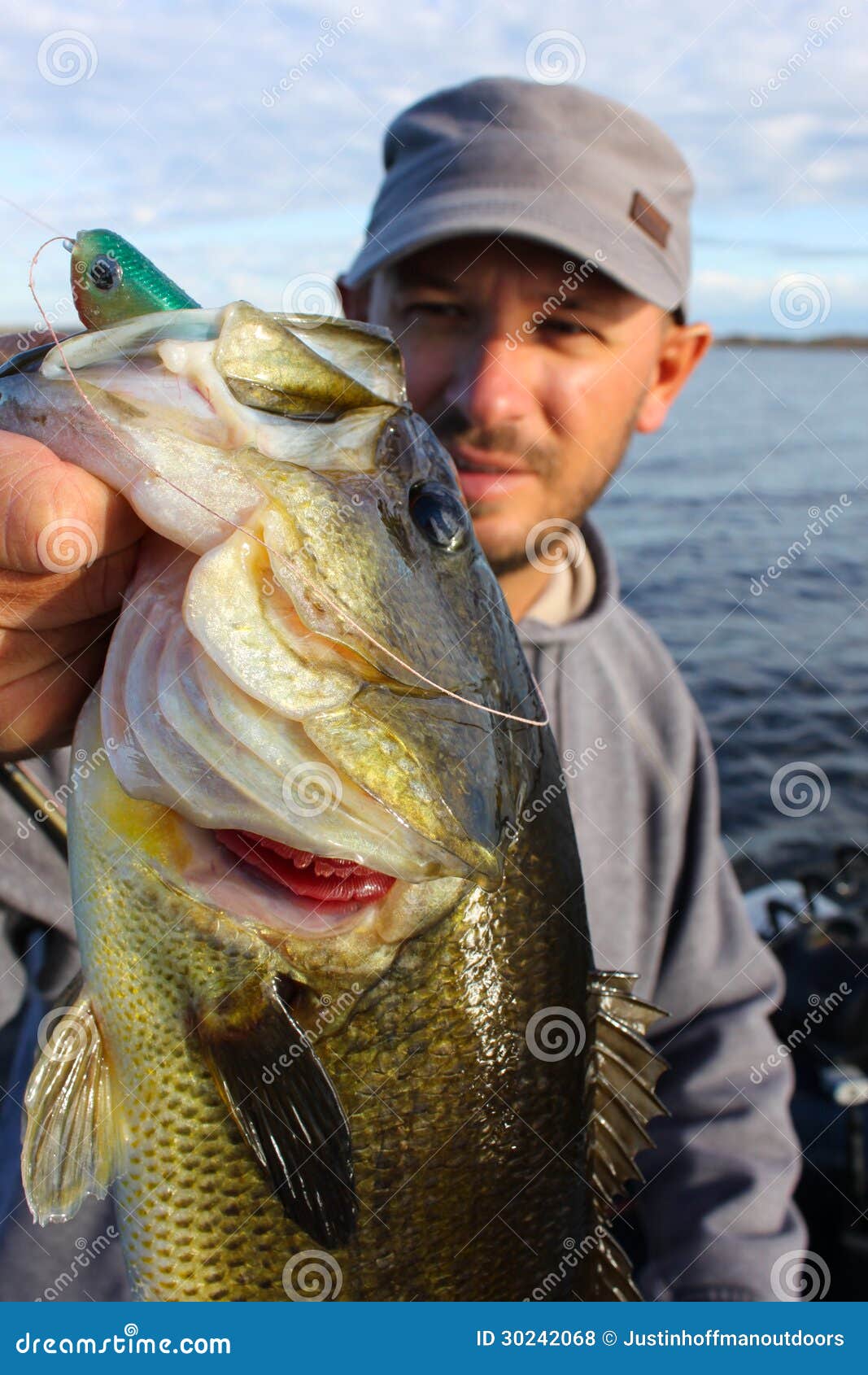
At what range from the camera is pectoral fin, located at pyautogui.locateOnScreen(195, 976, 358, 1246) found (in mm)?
1398

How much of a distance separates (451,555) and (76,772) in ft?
2.01

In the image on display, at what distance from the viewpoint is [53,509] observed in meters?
1.23

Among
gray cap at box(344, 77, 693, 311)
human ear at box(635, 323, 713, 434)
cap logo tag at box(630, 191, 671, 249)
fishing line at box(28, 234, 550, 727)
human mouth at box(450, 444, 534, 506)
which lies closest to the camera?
fishing line at box(28, 234, 550, 727)

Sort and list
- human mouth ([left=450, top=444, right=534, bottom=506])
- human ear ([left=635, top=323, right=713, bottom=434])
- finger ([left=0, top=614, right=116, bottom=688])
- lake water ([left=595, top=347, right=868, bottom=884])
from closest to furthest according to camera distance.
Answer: finger ([left=0, top=614, right=116, bottom=688]) < human mouth ([left=450, top=444, right=534, bottom=506]) < human ear ([left=635, top=323, right=713, bottom=434]) < lake water ([left=595, top=347, right=868, bottom=884])

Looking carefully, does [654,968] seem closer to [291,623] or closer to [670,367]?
[670,367]

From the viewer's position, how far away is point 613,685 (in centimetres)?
374

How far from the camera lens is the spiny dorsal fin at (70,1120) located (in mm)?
1460

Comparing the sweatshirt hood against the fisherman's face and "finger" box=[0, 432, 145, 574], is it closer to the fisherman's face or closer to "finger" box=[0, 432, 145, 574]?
the fisherman's face

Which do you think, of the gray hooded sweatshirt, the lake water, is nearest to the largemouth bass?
the gray hooded sweatshirt

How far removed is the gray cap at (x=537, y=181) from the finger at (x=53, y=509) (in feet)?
7.19

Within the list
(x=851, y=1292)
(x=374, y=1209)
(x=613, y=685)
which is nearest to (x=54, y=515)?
(x=374, y=1209)

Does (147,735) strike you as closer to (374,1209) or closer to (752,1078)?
(374,1209)

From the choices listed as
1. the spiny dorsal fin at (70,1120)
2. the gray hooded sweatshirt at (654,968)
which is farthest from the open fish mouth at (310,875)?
the gray hooded sweatshirt at (654,968)

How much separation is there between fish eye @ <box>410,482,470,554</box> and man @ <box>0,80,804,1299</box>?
6.12ft
